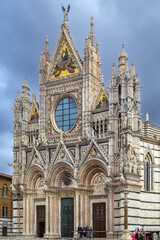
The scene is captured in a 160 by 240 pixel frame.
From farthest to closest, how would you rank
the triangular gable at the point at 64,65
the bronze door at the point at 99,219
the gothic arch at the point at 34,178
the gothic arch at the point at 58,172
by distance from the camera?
the triangular gable at the point at 64,65
the gothic arch at the point at 34,178
the gothic arch at the point at 58,172
the bronze door at the point at 99,219

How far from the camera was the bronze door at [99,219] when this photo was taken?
33.9 metres

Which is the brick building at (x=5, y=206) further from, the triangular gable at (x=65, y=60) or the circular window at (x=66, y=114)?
the triangular gable at (x=65, y=60)

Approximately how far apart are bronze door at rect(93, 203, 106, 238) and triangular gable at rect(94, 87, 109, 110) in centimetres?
891

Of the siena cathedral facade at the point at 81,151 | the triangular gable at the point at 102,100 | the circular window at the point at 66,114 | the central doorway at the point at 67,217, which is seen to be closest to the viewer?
the siena cathedral facade at the point at 81,151

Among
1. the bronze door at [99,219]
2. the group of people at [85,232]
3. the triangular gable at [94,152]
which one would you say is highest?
the triangular gable at [94,152]

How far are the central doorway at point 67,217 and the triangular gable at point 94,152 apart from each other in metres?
4.24

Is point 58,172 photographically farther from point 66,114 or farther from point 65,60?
point 65,60

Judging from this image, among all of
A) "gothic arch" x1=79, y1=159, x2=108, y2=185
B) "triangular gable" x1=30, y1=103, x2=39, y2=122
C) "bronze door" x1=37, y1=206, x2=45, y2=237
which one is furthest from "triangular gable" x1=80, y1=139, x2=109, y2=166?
"triangular gable" x1=30, y1=103, x2=39, y2=122

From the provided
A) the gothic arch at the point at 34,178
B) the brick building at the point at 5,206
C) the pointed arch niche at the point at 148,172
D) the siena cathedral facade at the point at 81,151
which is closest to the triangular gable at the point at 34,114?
the siena cathedral facade at the point at 81,151

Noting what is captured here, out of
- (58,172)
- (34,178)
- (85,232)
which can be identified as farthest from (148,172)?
(34,178)

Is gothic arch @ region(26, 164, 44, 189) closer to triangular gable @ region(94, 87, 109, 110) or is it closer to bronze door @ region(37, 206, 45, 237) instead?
bronze door @ region(37, 206, 45, 237)

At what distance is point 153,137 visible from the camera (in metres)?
37.7

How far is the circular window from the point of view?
125 ft

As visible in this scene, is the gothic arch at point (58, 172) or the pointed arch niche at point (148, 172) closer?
the pointed arch niche at point (148, 172)
